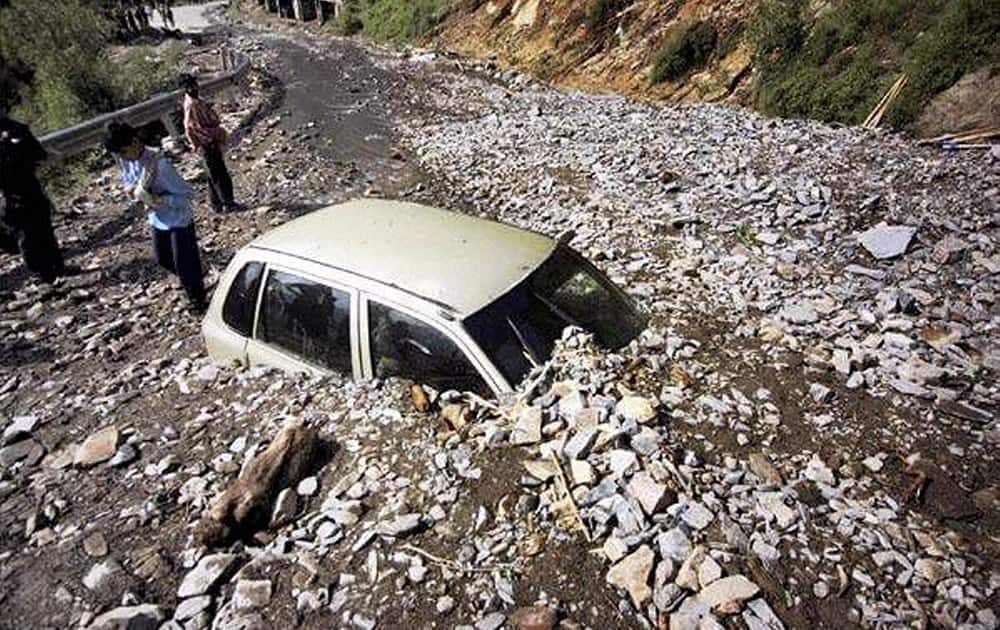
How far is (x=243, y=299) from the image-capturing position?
480 centimetres

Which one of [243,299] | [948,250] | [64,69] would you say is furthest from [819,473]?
[64,69]

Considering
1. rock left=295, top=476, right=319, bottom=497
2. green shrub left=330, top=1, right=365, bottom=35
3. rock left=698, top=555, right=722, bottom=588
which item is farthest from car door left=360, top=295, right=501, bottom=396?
green shrub left=330, top=1, right=365, bottom=35

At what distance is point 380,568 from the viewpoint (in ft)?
11.1

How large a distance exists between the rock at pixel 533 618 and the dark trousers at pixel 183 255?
5.26 meters

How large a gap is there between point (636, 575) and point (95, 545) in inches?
124

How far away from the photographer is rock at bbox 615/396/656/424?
4.00 meters

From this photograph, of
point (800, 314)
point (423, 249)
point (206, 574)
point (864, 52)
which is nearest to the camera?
point (206, 574)

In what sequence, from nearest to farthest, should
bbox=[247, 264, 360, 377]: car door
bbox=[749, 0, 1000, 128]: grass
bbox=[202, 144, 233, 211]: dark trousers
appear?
bbox=[247, 264, 360, 377]: car door, bbox=[202, 144, 233, 211]: dark trousers, bbox=[749, 0, 1000, 128]: grass

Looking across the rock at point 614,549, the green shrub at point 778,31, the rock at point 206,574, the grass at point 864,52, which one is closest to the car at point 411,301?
the rock at point 614,549

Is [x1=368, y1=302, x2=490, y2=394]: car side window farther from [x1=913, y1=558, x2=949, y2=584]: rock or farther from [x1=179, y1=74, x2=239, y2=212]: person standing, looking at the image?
[x1=179, y1=74, x2=239, y2=212]: person standing

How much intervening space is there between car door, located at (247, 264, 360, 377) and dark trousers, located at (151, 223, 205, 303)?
2.36 meters

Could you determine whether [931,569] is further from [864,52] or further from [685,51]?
[685,51]

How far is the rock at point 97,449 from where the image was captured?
14.8ft

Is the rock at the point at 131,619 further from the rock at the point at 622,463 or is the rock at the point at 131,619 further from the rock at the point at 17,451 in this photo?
the rock at the point at 622,463
